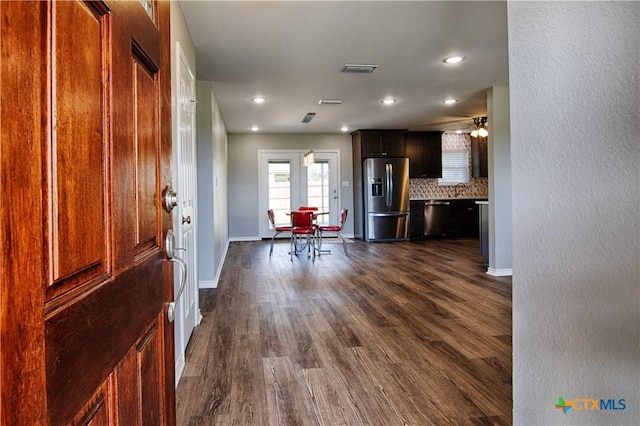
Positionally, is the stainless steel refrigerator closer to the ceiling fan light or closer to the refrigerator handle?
the refrigerator handle

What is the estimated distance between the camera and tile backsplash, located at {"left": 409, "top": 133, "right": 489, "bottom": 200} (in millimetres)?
9109

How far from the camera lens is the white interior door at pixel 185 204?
2438 mm

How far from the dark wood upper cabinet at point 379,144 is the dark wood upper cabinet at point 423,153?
0.46m

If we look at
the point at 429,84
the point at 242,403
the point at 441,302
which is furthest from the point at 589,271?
the point at 429,84

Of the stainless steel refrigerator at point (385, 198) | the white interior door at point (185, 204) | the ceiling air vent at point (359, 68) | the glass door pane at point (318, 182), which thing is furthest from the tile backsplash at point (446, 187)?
the white interior door at point (185, 204)

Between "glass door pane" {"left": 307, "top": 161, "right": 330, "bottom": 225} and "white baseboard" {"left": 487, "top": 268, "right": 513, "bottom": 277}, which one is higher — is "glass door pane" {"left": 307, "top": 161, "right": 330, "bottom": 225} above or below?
above

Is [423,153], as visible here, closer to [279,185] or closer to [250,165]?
[279,185]

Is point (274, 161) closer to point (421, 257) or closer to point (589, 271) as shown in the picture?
point (421, 257)

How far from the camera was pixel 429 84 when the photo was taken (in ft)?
15.7

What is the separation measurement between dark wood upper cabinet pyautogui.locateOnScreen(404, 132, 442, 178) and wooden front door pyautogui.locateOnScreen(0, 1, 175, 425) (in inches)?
321

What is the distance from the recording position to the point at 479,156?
28.6 feet

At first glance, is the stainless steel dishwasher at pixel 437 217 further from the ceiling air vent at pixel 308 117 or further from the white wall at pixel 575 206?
the white wall at pixel 575 206

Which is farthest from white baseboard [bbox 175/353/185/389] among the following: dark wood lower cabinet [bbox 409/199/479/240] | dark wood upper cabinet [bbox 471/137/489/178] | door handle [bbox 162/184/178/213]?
dark wood upper cabinet [bbox 471/137/489/178]

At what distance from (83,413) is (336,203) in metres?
8.44
